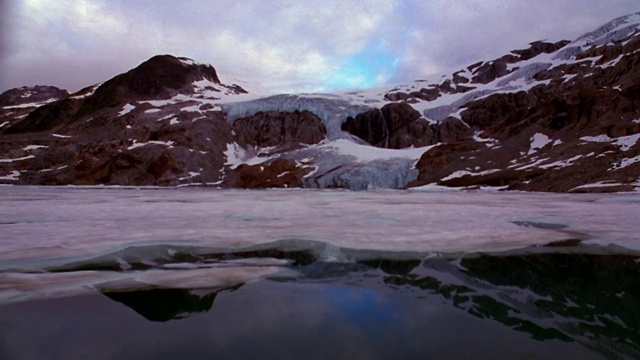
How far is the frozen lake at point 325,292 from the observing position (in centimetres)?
443

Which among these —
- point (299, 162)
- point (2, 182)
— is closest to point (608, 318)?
point (299, 162)

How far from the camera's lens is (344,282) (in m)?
6.95

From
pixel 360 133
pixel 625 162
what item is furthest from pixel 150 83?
pixel 625 162

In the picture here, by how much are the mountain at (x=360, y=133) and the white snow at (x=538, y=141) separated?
0.21 m

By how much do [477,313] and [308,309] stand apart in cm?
213

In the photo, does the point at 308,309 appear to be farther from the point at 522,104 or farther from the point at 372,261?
the point at 522,104

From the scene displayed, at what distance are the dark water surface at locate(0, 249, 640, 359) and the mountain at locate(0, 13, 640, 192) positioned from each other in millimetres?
55428

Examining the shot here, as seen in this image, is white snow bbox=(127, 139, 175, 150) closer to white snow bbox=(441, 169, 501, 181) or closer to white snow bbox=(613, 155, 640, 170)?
white snow bbox=(441, 169, 501, 181)

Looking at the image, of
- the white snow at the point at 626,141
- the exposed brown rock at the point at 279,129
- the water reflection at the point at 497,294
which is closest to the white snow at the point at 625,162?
the white snow at the point at 626,141

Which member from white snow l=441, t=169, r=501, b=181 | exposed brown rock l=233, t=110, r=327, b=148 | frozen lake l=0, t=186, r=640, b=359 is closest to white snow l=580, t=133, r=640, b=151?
white snow l=441, t=169, r=501, b=181

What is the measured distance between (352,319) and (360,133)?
133 m

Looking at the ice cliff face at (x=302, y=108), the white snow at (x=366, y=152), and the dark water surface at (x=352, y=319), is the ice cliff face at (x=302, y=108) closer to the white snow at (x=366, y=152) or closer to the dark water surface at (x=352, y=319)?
the white snow at (x=366, y=152)

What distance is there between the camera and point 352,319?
5.18 metres

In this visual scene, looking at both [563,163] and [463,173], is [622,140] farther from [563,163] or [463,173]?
[463,173]
